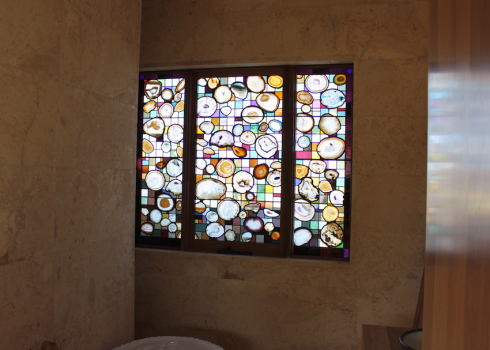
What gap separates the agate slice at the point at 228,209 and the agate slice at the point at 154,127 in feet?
2.65

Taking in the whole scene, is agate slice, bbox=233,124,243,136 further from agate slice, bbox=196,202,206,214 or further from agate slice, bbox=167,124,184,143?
agate slice, bbox=196,202,206,214

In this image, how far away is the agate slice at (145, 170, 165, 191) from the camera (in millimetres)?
3303

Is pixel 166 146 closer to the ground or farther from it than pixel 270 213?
farther from it

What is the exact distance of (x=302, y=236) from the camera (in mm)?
3035

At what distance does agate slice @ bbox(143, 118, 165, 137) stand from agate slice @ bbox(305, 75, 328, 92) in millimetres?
1266

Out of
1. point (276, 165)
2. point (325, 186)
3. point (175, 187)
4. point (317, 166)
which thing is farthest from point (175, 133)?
point (325, 186)

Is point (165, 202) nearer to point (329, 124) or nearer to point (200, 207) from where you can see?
point (200, 207)

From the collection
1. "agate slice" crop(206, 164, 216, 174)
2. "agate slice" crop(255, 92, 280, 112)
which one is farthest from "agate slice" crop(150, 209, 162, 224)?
"agate slice" crop(255, 92, 280, 112)

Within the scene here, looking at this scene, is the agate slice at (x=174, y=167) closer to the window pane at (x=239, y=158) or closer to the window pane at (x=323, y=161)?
the window pane at (x=239, y=158)

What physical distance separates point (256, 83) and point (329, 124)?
675 millimetres

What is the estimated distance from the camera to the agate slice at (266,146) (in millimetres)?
3088
